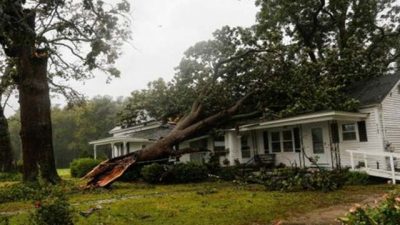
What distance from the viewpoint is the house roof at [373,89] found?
18797mm

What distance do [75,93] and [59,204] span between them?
17.3 metres

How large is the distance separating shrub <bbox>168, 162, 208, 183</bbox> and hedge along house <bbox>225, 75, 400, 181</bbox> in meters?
4.27

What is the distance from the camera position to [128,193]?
48.7ft

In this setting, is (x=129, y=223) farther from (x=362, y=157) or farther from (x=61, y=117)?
(x=61, y=117)

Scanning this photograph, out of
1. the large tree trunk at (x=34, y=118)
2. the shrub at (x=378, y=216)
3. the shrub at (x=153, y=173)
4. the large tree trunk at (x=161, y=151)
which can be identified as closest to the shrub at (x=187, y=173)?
the shrub at (x=153, y=173)

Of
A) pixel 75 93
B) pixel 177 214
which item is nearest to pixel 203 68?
pixel 75 93

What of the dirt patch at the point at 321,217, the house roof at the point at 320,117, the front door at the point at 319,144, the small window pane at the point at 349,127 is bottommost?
the dirt patch at the point at 321,217

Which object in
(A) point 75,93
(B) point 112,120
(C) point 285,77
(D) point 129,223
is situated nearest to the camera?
(D) point 129,223

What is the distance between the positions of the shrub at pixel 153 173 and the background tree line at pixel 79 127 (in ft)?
135

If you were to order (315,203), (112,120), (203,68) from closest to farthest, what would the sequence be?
(315,203) < (203,68) < (112,120)

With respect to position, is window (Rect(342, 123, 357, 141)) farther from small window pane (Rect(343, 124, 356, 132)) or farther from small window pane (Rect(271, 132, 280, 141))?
small window pane (Rect(271, 132, 280, 141))

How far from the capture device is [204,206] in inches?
426

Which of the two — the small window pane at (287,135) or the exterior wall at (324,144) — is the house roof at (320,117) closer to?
the exterior wall at (324,144)

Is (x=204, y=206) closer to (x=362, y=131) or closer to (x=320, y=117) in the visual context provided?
(x=320, y=117)
